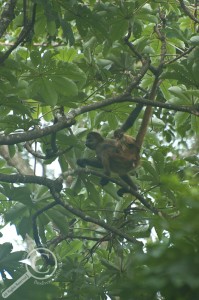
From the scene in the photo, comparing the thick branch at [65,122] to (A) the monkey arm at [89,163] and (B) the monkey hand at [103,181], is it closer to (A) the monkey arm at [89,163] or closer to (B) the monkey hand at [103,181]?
(B) the monkey hand at [103,181]

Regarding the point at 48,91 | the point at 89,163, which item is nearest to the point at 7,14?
the point at 48,91

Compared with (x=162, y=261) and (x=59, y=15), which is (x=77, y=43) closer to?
(x=59, y=15)

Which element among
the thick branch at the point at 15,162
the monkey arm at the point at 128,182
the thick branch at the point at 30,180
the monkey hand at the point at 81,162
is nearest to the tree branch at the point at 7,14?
the thick branch at the point at 30,180

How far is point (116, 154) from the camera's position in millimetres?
7238

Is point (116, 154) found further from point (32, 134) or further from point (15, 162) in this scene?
point (32, 134)

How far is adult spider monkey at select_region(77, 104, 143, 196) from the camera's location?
6.50m

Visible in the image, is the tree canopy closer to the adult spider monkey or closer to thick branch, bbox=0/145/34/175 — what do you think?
the adult spider monkey

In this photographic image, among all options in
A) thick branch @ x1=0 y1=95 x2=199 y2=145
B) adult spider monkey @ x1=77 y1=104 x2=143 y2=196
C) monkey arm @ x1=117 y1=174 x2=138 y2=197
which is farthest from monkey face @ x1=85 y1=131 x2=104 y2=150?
thick branch @ x1=0 y1=95 x2=199 y2=145

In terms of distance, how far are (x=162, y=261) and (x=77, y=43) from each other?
247 inches

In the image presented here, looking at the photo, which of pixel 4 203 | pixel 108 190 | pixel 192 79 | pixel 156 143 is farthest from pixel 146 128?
pixel 4 203

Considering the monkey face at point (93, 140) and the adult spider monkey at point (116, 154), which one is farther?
the monkey face at point (93, 140)

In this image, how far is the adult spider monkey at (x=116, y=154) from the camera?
6.50 meters

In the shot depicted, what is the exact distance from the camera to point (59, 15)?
489 cm

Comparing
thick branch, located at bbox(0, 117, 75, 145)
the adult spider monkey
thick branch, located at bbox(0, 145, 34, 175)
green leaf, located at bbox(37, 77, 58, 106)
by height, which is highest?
thick branch, located at bbox(0, 145, 34, 175)
